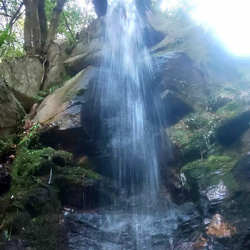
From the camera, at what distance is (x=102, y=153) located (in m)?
6.38

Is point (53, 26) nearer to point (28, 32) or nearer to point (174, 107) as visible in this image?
point (28, 32)

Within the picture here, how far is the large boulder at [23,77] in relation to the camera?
27.7ft

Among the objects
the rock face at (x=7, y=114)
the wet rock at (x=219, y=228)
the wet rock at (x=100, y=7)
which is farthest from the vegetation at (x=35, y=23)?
the wet rock at (x=219, y=228)

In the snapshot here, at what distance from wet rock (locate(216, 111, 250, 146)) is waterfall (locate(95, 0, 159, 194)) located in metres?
1.68

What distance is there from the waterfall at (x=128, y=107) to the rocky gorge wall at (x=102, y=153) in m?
0.32

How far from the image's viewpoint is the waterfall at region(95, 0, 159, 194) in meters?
6.23

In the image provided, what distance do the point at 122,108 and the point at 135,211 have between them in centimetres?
313

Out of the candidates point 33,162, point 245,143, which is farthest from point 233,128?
point 33,162

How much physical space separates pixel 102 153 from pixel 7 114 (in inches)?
104

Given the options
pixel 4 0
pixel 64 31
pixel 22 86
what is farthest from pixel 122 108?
pixel 4 0

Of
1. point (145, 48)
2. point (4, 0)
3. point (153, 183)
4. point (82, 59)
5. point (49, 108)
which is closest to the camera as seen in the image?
point (153, 183)

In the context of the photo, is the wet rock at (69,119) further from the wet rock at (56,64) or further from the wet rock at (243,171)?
the wet rock at (243,171)

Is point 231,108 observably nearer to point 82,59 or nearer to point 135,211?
point 135,211

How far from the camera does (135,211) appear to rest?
537cm
